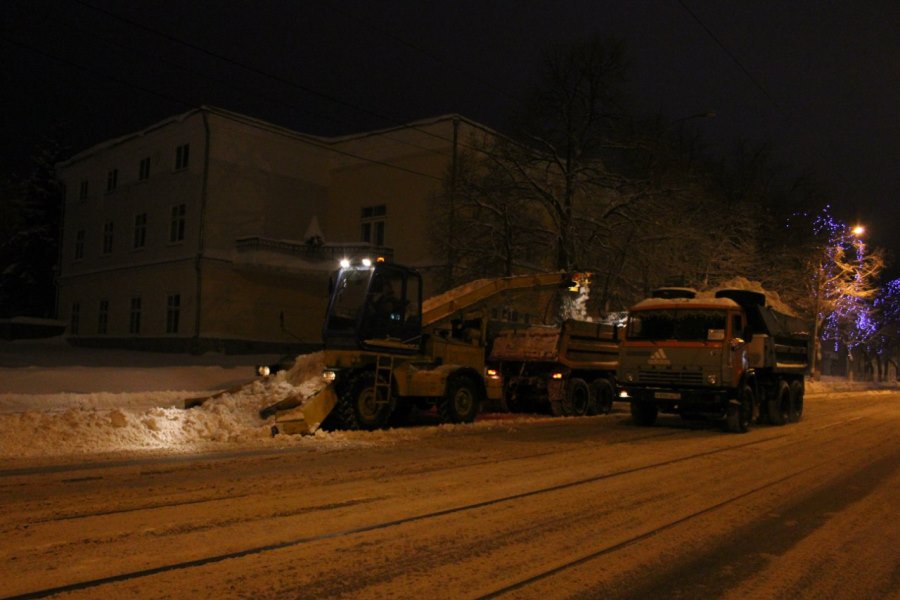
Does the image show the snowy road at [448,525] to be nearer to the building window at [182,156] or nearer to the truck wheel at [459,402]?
the truck wheel at [459,402]

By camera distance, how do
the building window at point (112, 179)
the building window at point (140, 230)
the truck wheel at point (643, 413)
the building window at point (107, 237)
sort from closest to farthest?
the truck wheel at point (643, 413) → the building window at point (140, 230) → the building window at point (112, 179) → the building window at point (107, 237)

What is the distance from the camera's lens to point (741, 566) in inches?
240

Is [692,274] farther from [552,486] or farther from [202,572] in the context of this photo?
[202,572]

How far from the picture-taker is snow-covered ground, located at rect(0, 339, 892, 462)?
11.4 m

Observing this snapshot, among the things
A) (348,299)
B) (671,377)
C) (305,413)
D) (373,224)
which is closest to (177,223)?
(373,224)

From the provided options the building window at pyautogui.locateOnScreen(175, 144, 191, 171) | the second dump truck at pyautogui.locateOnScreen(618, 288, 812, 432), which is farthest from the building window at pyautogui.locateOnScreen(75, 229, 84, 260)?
the second dump truck at pyautogui.locateOnScreen(618, 288, 812, 432)

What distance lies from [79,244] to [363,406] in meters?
34.5

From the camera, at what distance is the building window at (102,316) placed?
38.5 meters

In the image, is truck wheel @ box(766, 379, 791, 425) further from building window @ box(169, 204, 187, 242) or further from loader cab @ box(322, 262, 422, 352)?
building window @ box(169, 204, 187, 242)

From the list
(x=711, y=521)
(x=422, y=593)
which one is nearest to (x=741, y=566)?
(x=711, y=521)

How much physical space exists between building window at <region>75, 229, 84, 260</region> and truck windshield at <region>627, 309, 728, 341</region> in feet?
116

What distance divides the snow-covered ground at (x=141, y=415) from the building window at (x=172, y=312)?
12.1 metres

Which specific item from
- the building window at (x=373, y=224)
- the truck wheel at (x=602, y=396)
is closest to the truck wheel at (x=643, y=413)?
the truck wheel at (x=602, y=396)

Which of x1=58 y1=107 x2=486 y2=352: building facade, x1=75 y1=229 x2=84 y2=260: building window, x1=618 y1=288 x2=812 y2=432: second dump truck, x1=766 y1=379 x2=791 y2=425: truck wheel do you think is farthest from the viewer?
x1=75 y1=229 x2=84 y2=260: building window
